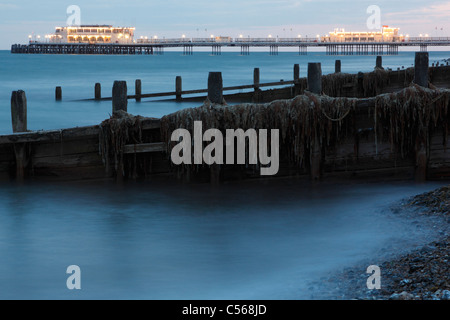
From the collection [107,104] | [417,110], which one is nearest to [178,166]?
[417,110]

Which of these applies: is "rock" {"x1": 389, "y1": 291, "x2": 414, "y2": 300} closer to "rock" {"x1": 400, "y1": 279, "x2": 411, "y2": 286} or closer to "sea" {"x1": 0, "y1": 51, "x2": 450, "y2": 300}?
"rock" {"x1": 400, "y1": 279, "x2": 411, "y2": 286}

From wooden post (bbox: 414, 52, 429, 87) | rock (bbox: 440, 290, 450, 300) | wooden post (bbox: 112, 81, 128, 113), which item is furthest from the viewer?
wooden post (bbox: 414, 52, 429, 87)

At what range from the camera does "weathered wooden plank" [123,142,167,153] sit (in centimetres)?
1248

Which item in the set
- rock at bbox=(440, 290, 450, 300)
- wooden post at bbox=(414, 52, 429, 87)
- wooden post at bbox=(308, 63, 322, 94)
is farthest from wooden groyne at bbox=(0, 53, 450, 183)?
rock at bbox=(440, 290, 450, 300)

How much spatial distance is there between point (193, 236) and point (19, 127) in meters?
4.57

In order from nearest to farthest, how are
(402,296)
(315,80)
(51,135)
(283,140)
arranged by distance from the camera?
(402,296) < (51,135) < (283,140) < (315,80)

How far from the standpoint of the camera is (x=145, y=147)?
12.5 m

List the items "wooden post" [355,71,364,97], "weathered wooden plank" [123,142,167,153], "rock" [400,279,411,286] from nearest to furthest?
Result: "rock" [400,279,411,286]
"weathered wooden plank" [123,142,167,153]
"wooden post" [355,71,364,97]

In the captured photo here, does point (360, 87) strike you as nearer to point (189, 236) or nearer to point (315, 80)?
point (315, 80)

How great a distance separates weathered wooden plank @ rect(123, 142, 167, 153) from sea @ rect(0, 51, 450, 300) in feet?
2.57
